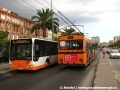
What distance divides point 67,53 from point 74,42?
43.3 inches

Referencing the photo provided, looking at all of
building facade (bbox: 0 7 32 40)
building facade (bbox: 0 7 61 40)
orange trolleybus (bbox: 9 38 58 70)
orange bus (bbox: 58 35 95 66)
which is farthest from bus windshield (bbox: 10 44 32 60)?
building facade (bbox: 0 7 32 40)

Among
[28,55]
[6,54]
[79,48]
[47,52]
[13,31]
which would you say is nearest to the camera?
[28,55]

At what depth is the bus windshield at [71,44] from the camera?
15.8 m

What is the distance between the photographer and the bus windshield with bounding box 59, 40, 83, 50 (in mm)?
15797

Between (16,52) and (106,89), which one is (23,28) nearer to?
(16,52)

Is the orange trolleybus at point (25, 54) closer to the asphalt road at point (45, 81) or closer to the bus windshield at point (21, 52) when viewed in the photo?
the bus windshield at point (21, 52)

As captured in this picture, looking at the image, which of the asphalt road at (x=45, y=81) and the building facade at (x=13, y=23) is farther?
the building facade at (x=13, y=23)

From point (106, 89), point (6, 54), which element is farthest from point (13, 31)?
point (106, 89)

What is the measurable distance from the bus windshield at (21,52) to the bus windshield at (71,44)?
3.48m

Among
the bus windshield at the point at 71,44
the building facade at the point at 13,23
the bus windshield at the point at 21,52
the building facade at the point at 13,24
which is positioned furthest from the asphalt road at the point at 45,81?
the building facade at the point at 13,23

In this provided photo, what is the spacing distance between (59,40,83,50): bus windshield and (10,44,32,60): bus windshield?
3.48 meters

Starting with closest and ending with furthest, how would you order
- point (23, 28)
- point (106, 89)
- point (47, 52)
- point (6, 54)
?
1. point (106, 89)
2. point (47, 52)
3. point (6, 54)
4. point (23, 28)

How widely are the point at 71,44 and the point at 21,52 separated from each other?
172 inches

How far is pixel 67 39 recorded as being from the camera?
53.5ft
